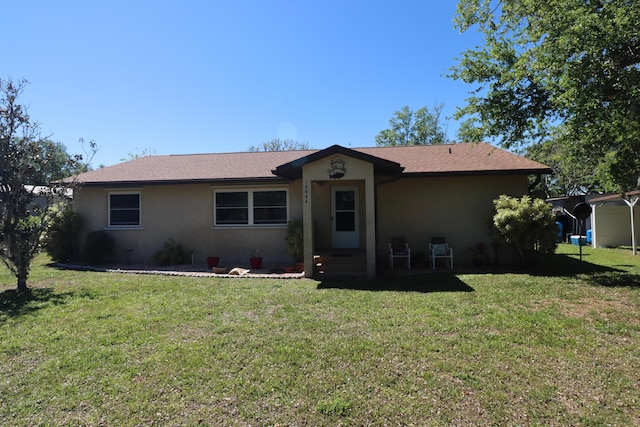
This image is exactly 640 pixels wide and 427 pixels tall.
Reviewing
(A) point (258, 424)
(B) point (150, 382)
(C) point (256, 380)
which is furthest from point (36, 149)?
(A) point (258, 424)

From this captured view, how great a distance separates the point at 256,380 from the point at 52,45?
35.0 feet

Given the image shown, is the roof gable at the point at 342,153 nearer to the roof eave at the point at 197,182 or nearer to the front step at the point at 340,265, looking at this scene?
the roof eave at the point at 197,182

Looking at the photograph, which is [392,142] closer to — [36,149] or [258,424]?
[36,149]

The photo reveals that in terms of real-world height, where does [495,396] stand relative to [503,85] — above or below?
below

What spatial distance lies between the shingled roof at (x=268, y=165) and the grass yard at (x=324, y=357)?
461 centimetres

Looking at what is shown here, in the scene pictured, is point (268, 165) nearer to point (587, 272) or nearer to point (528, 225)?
point (528, 225)

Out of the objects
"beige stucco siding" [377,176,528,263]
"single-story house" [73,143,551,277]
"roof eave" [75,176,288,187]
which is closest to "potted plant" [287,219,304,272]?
"single-story house" [73,143,551,277]

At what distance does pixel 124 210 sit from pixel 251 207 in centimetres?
482

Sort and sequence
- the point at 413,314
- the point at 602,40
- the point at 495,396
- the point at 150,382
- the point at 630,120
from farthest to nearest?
the point at 630,120 → the point at 602,40 → the point at 413,314 → the point at 150,382 → the point at 495,396

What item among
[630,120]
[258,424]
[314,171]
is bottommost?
[258,424]

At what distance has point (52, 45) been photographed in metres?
9.31

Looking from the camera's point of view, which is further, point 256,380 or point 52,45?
point 52,45

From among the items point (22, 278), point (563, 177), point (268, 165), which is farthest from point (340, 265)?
point (563, 177)

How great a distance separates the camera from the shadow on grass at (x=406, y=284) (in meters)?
7.68
